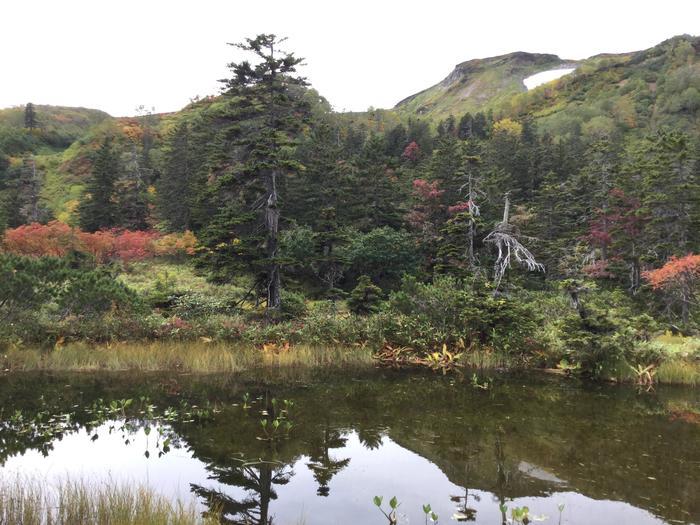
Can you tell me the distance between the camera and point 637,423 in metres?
8.74

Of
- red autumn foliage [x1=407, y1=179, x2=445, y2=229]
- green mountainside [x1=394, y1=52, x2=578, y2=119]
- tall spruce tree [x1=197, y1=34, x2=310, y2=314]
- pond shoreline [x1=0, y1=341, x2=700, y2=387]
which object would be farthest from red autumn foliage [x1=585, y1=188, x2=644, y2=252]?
green mountainside [x1=394, y1=52, x2=578, y2=119]

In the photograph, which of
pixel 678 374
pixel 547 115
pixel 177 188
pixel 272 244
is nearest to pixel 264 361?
pixel 272 244

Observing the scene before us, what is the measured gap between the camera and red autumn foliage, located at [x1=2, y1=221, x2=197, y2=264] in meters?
29.1

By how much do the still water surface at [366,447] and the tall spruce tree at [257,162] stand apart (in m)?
5.32

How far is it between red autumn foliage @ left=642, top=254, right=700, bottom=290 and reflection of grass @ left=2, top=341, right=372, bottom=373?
13.7 meters

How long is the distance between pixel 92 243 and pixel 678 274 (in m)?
34.2

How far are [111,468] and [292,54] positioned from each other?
13620mm

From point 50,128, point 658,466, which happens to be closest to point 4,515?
point 658,466

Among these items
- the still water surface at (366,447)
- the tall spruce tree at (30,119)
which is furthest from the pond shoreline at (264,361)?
the tall spruce tree at (30,119)

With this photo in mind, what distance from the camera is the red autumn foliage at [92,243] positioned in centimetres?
2912

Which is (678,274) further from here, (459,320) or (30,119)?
(30,119)

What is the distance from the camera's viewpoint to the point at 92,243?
32062 millimetres

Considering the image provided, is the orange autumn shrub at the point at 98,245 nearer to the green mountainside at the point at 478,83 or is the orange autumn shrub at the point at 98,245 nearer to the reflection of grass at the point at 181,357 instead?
the reflection of grass at the point at 181,357

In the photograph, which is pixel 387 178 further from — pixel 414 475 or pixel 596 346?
pixel 414 475
